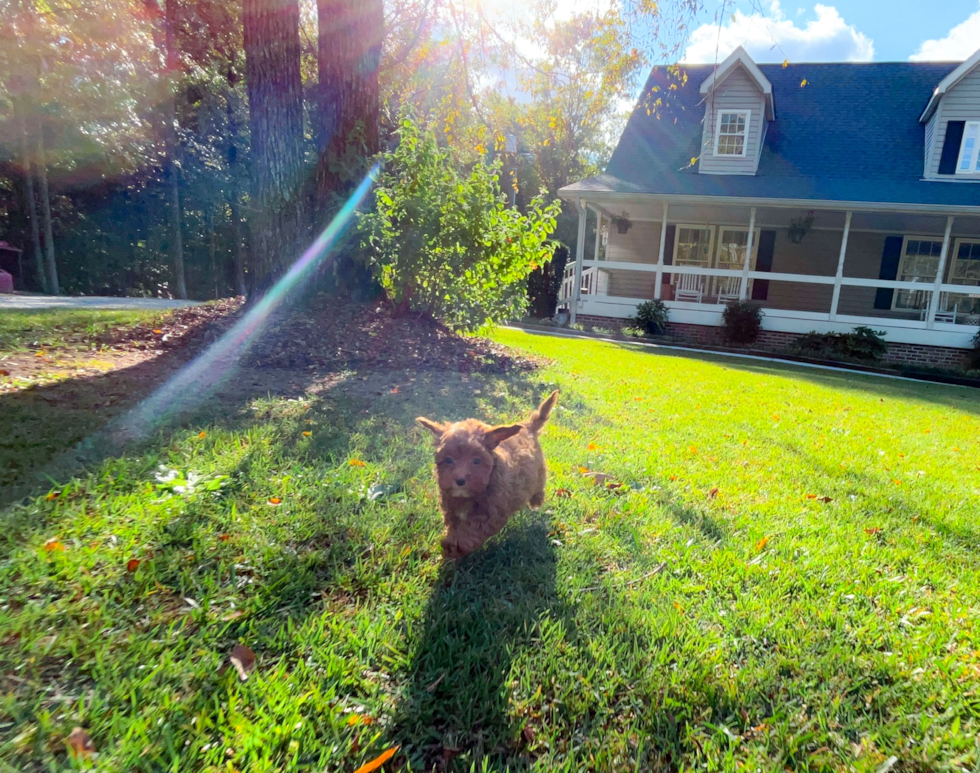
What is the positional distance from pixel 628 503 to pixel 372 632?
6.08 feet

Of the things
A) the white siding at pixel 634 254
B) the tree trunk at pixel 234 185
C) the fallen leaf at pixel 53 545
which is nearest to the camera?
the fallen leaf at pixel 53 545

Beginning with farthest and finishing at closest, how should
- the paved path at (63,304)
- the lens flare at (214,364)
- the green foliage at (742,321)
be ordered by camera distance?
the green foliage at (742,321), the paved path at (63,304), the lens flare at (214,364)

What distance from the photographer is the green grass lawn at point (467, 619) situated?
Answer: 1612 mm

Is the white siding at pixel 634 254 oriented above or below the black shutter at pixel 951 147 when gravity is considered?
below

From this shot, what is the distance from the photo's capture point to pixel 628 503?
10.7 ft

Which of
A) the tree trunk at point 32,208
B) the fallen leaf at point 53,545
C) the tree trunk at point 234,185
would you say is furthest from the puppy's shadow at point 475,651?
the tree trunk at point 234,185

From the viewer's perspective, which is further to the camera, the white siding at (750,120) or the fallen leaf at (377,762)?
the white siding at (750,120)

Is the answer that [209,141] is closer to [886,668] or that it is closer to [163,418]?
[163,418]

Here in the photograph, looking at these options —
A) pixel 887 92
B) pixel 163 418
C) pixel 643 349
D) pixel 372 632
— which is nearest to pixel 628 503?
pixel 372 632

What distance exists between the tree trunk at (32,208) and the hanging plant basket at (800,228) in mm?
22796

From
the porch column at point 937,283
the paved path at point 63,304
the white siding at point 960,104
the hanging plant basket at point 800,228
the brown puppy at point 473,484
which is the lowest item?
the brown puppy at point 473,484

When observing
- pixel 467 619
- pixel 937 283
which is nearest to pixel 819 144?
pixel 937 283

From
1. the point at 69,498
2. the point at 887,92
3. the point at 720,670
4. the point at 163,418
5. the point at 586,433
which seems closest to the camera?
the point at 720,670

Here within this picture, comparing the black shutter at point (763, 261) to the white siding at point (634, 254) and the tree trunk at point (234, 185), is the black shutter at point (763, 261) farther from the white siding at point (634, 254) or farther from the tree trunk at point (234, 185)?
the tree trunk at point (234, 185)
